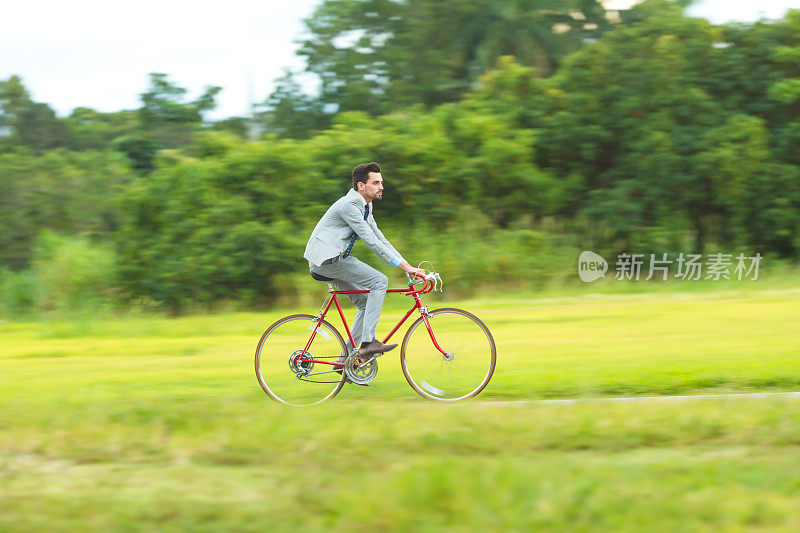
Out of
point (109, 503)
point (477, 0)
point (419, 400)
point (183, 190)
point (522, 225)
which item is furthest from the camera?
point (477, 0)

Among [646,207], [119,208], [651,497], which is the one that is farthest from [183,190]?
[651,497]

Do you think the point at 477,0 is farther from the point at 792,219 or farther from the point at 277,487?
the point at 277,487

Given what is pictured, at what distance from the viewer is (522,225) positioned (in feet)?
60.4

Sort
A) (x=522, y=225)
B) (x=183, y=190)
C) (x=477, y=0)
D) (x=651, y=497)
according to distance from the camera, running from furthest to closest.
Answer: (x=477, y=0) → (x=522, y=225) → (x=183, y=190) → (x=651, y=497)

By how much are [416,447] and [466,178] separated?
511 inches

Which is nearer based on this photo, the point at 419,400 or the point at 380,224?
the point at 419,400

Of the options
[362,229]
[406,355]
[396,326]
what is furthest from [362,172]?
[406,355]

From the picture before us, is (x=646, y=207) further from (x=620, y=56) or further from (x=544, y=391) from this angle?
(x=544, y=391)

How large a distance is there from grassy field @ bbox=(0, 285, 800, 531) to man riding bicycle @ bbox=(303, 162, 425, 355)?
69 cm

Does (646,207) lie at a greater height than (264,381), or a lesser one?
greater

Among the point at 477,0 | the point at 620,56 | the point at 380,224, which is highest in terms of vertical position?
the point at 477,0

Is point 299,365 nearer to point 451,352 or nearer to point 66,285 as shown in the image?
point 451,352

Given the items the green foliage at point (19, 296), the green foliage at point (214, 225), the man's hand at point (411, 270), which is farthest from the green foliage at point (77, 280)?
the man's hand at point (411, 270)

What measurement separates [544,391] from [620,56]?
13716mm
